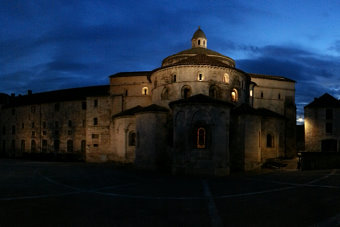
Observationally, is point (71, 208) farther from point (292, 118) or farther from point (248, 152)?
point (292, 118)

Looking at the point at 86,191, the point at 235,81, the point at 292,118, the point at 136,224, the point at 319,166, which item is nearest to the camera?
the point at 136,224

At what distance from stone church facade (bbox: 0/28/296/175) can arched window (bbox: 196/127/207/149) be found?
87 mm

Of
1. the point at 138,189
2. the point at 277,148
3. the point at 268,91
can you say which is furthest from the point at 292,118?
the point at 138,189

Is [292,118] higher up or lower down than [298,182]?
higher up

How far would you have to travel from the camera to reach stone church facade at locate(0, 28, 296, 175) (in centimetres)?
2566

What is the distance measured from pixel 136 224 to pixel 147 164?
19393mm

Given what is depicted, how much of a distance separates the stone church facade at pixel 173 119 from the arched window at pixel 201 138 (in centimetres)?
9

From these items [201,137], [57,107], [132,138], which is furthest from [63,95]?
[201,137]

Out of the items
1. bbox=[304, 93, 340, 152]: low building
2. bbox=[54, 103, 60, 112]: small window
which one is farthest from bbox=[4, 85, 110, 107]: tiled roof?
bbox=[304, 93, 340, 152]: low building

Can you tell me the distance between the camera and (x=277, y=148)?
108 ft

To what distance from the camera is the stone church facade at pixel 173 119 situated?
1010 inches

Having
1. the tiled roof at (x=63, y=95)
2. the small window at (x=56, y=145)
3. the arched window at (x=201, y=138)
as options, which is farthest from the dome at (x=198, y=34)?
the small window at (x=56, y=145)

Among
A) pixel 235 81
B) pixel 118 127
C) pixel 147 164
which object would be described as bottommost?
pixel 147 164

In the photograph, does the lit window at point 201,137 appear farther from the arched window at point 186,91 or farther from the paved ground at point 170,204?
the arched window at point 186,91
